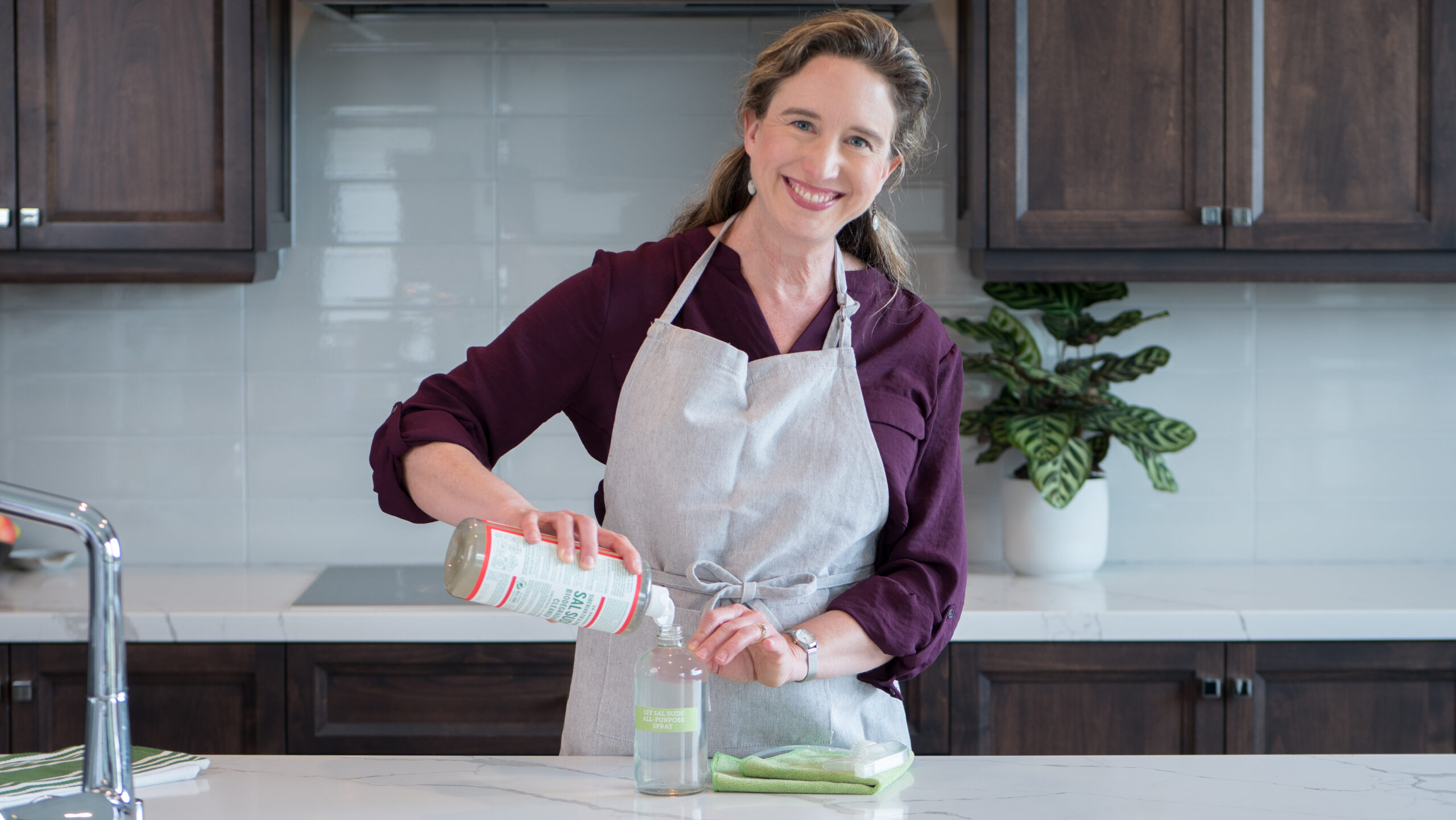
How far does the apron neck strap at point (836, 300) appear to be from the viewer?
1.37m

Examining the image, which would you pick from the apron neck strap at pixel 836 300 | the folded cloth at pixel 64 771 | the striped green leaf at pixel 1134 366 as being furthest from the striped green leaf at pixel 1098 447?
the folded cloth at pixel 64 771

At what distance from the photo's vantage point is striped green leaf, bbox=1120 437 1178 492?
235 centimetres

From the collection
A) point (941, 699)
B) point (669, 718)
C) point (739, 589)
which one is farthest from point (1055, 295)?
point (669, 718)

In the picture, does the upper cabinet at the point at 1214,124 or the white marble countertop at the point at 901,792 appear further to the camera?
the upper cabinet at the point at 1214,124

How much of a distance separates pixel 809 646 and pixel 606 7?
1501mm

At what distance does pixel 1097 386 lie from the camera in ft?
7.93

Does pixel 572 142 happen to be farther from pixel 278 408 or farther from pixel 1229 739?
pixel 1229 739

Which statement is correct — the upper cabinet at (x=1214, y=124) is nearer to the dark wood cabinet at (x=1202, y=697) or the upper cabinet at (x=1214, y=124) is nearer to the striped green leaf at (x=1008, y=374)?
the striped green leaf at (x=1008, y=374)

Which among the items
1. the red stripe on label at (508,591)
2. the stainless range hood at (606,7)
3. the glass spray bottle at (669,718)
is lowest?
the glass spray bottle at (669,718)

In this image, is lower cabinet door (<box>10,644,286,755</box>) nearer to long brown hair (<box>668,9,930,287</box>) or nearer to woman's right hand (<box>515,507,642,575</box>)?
long brown hair (<box>668,9,930,287</box>)

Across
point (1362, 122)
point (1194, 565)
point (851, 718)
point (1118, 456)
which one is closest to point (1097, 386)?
point (1118, 456)

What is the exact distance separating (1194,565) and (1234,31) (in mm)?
1070

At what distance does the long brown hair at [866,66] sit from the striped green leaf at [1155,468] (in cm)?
102

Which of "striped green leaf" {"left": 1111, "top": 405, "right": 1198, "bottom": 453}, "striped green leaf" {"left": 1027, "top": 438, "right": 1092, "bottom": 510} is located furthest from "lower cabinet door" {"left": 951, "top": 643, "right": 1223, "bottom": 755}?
"striped green leaf" {"left": 1111, "top": 405, "right": 1198, "bottom": 453}
